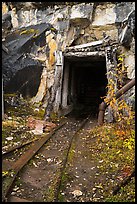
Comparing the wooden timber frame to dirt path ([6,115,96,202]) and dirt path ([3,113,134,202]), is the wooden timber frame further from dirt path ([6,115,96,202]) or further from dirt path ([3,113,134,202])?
dirt path ([6,115,96,202])

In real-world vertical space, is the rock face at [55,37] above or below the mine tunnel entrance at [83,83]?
above

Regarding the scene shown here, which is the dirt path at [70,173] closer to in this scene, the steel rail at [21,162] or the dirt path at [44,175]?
the dirt path at [44,175]

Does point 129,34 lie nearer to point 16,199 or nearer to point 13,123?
point 13,123

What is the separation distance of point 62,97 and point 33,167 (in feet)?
22.5

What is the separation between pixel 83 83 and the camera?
17.9m

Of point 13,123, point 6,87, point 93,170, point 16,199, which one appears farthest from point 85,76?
point 16,199

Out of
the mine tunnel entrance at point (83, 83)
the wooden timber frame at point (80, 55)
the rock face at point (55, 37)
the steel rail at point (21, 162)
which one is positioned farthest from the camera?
the mine tunnel entrance at point (83, 83)

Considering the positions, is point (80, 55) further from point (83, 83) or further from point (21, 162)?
point (83, 83)

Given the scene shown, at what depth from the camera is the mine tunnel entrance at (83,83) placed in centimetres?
1245

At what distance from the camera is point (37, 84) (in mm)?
12125

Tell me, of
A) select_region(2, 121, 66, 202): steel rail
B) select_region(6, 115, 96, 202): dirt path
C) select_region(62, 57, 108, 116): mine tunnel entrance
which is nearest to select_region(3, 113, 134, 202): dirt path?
select_region(6, 115, 96, 202): dirt path

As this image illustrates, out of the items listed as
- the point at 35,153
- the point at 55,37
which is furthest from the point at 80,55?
the point at 35,153

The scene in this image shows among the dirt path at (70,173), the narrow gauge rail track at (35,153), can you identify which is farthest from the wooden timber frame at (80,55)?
the dirt path at (70,173)

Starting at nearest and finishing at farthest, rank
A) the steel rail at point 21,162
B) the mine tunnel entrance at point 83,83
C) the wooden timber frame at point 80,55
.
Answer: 1. the steel rail at point 21,162
2. the wooden timber frame at point 80,55
3. the mine tunnel entrance at point 83,83
